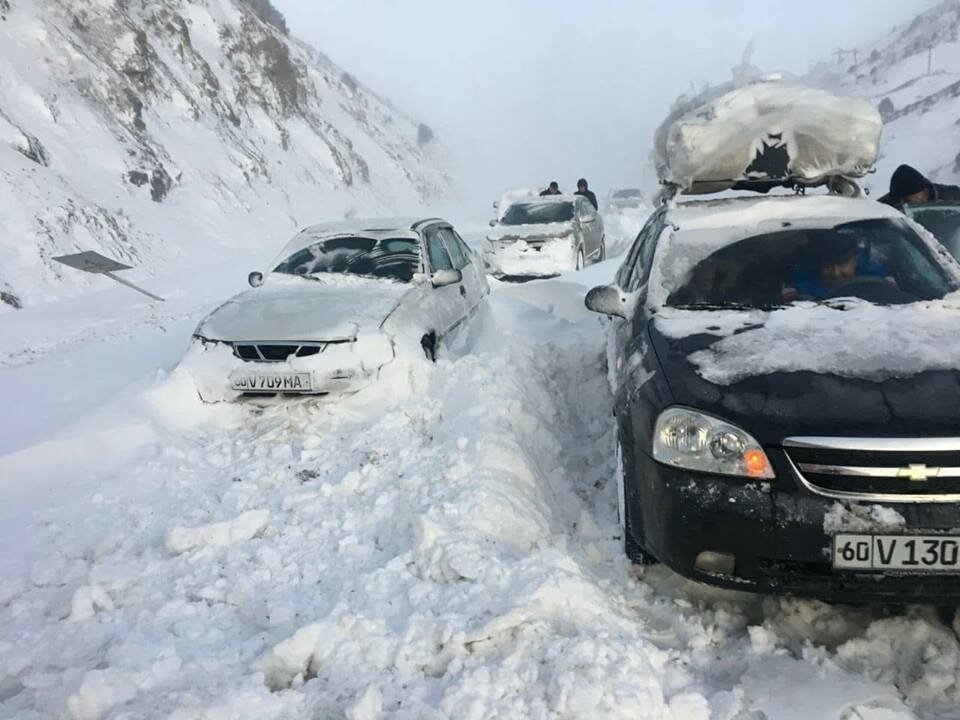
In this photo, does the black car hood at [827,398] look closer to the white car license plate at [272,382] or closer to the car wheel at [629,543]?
the car wheel at [629,543]

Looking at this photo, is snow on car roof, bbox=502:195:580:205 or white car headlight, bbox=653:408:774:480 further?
snow on car roof, bbox=502:195:580:205

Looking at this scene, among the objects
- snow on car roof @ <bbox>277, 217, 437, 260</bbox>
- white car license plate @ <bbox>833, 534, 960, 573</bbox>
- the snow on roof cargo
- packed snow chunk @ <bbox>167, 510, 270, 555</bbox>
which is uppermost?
the snow on roof cargo

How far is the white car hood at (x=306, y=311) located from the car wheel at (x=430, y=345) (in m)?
0.36

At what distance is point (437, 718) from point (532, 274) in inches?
443

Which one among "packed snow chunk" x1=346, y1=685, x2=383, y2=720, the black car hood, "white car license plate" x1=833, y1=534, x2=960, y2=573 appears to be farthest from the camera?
the black car hood

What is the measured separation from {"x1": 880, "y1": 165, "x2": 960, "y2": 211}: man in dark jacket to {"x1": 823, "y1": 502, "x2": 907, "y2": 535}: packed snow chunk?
483cm

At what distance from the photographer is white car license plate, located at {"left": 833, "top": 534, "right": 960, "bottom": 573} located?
2463 millimetres

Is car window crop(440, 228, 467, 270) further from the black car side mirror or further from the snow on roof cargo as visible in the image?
the black car side mirror

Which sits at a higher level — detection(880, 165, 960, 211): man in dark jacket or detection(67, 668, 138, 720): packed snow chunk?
detection(880, 165, 960, 211): man in dark jacket

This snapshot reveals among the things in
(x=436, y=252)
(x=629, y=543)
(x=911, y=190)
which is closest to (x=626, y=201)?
(x=911, y=190)

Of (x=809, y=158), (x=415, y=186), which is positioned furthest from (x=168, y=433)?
(x=415, y=186)

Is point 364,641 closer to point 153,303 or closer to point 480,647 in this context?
point 480,647

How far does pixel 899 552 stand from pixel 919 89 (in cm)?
6435

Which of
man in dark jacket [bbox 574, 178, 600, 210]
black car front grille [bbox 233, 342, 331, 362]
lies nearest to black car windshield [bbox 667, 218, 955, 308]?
black car front grille [bbox 233, 342, 331, 362]
